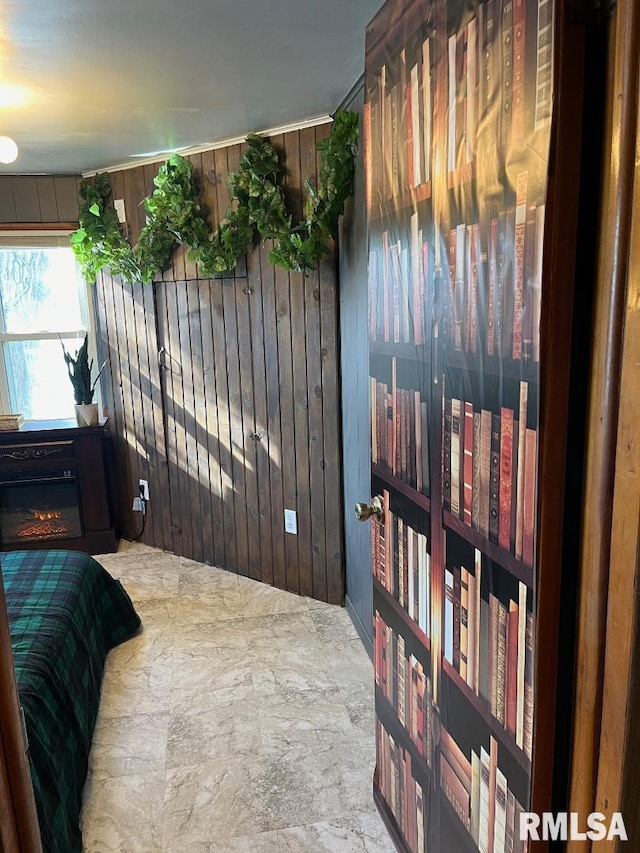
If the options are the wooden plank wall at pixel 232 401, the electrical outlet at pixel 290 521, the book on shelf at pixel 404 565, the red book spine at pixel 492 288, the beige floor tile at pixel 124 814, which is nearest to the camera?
the red book spine at pixel 492 288

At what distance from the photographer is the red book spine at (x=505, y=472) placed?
993 millimetres

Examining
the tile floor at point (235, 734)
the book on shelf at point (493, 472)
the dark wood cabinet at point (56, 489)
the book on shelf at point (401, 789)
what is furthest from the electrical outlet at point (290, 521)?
the book on shelf at point (493, 472)

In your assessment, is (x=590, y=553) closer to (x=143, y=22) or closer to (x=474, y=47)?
(x=474, y=47)

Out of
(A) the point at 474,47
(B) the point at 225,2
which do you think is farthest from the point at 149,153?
(A) the point at 474,47

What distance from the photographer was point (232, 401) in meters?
3.41

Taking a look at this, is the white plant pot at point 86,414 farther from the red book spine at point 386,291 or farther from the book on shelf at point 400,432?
the red book spine at point 386,291

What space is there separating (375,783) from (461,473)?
1.25m

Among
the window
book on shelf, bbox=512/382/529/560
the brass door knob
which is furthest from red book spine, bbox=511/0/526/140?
the window

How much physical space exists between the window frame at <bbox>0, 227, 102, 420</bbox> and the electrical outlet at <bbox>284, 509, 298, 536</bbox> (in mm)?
1691

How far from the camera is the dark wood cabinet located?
3.72 metres

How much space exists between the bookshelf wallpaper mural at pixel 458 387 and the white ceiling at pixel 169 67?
540 mm

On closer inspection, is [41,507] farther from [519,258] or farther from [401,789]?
[519,258]

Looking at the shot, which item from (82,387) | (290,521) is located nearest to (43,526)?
(82,387)

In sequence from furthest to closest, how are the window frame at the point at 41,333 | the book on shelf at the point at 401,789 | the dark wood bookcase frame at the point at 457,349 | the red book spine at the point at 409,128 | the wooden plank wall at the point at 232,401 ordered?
the window frame at the point at 41,333 → the wooden plank wall at the point at 232,401 → the book on shelf at the point at 401,789 → the red book spine at the point at 409,128 → the dark wood bookcase frame at the point at 457,349
